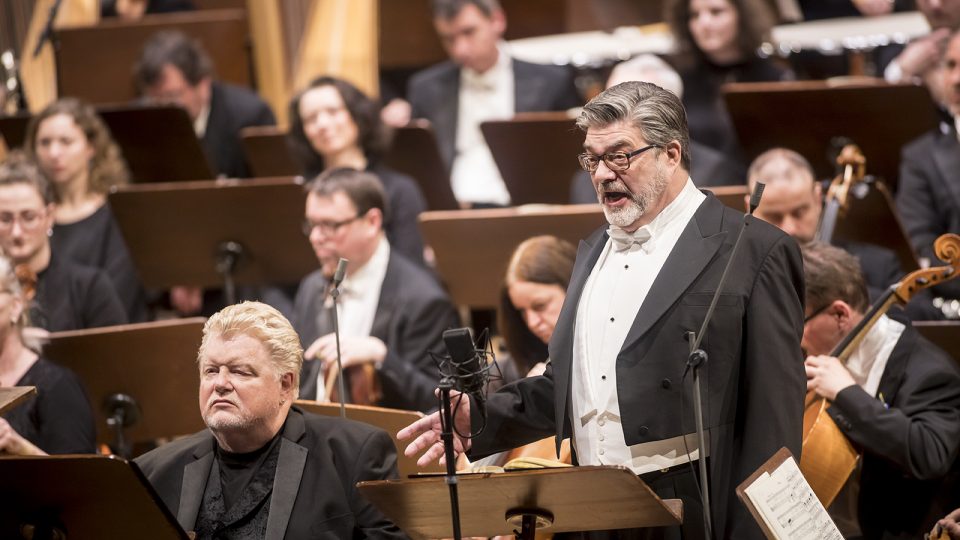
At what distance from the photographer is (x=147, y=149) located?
5.61 meters

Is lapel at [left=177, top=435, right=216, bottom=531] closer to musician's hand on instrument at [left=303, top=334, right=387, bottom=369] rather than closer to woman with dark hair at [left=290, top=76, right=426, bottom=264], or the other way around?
musician's hand on instrument at [left=303, top=334, right=387, bottom=369]

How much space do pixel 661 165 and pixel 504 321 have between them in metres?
1.37

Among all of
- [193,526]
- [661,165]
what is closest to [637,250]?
[661,165]

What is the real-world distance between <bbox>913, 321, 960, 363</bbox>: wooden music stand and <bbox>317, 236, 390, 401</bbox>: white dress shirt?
1.75 metres

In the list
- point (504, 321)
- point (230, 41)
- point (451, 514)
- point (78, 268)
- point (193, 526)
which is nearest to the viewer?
point (451, 514)

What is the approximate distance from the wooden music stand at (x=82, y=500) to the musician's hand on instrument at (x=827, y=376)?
1.56m

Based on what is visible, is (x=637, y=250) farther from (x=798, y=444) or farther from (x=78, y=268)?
(x=78, y=268)

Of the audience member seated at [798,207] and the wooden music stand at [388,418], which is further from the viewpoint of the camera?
the audience member seated at [798,207]

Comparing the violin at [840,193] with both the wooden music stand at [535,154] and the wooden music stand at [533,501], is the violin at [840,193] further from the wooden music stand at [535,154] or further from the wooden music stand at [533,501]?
the wooden music stand at [533,501]

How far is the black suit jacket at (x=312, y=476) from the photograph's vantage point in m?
2.94

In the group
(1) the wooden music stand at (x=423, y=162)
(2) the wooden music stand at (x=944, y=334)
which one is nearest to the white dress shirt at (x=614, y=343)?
(2) the wooden music stand at (x=944, y=334)

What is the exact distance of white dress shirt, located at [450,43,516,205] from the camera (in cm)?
580

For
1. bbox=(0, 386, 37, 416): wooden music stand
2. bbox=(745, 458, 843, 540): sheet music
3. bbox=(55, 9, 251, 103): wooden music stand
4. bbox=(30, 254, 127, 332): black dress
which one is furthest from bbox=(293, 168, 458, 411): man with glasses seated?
bbox=(55, 9, 251, 103): wooden music stand

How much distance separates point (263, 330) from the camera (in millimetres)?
3010
